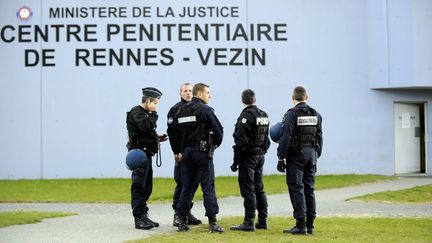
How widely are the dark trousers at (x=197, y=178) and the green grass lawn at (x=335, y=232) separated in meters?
0.37

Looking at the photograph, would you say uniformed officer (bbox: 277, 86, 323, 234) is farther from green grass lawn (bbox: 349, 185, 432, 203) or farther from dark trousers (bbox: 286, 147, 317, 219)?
green grass lawn (bbox: 349, 185, 432, 203)

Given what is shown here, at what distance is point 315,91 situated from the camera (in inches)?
853

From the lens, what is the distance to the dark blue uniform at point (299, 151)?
9977 mm

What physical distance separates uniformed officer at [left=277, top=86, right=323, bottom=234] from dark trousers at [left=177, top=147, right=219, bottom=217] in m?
1.01

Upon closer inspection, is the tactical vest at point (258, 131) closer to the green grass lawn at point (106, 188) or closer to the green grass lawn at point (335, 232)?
the green grass lawn at point (335, 232)

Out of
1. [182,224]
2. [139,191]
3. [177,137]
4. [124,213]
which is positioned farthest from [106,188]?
[182,224]

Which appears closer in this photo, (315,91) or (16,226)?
(16,226)

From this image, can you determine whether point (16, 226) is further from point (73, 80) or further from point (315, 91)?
point (315, 91)

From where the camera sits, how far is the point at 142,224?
1057 cm

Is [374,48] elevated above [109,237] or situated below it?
above

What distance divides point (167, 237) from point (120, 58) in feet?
41.1

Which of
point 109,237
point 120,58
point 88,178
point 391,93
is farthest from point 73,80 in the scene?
point 109,237

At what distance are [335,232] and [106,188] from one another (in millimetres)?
9389

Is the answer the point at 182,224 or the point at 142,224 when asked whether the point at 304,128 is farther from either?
the point at 142,224
